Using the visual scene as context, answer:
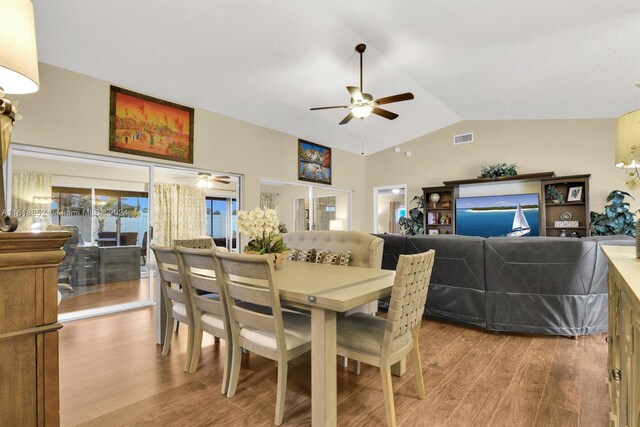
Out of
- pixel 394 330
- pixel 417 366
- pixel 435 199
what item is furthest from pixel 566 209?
pixel 394 330

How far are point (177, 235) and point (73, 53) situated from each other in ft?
12.1

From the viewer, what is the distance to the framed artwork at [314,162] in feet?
21.5

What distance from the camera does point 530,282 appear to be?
3049 mm

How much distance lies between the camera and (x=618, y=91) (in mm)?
4387

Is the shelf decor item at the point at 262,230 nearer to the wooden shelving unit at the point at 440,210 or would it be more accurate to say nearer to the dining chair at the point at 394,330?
the dining chair at the point at 394,330

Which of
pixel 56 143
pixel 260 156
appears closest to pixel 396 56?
pixel 260 156

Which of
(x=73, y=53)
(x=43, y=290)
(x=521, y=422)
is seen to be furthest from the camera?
(x=73, y=53)

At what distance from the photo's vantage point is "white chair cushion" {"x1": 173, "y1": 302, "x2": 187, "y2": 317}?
252cm

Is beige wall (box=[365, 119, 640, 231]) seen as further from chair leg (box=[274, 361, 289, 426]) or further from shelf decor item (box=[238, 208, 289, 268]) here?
chair leg (box=[274, 361, 289, 426])

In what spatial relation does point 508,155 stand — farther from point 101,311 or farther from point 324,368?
point 101,311

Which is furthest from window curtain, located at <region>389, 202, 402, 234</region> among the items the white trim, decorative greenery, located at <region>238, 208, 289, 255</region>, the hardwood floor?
decorative greenery, located at <region>238, 208, 289, 255</region>

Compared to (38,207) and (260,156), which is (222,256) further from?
(260,156)

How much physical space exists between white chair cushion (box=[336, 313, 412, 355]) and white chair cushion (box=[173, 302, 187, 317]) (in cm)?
127

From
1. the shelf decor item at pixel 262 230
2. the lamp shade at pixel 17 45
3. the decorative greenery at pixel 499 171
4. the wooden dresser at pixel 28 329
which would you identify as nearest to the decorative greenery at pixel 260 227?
the shelf decor item at pixel 262 230
